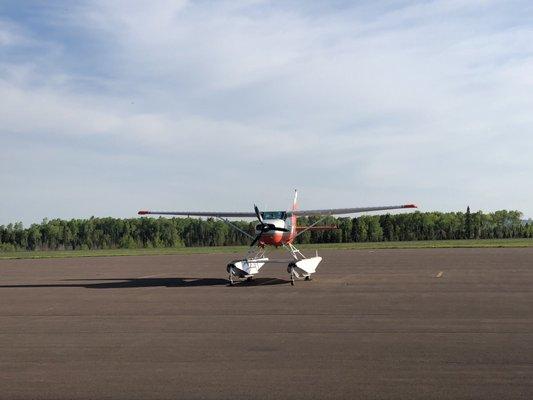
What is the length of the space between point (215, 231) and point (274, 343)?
10490 cm

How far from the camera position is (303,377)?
7.79 metres

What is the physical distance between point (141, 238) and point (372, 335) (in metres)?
114

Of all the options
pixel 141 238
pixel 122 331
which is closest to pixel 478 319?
pixel 122 331

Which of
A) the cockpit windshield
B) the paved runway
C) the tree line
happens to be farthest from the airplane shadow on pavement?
the tree line

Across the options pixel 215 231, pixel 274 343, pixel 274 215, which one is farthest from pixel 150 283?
pixel 215 231

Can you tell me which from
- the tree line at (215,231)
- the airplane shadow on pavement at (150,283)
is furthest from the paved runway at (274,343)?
the tree line at (215,231)

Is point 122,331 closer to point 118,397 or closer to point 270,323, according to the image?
point 270,323

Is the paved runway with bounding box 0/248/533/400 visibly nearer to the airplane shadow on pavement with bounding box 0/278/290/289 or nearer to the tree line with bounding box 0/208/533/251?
the airplane shadow on pavement with bounding box 0/278/290/289

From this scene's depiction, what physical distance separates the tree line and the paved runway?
→ 88.6 m

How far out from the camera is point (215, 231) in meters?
115

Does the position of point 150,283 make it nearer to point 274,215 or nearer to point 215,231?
point 274,215

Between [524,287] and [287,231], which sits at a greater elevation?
[287,231]

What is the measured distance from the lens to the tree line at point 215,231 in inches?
4397

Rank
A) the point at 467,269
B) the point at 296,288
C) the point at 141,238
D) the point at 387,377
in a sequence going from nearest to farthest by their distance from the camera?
the point at 387,377 → the point at 296,288 → the point at 467,269 → the point at 141,238
